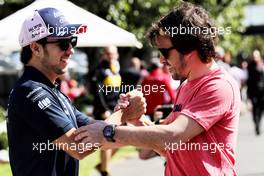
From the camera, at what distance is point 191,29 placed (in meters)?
3.36

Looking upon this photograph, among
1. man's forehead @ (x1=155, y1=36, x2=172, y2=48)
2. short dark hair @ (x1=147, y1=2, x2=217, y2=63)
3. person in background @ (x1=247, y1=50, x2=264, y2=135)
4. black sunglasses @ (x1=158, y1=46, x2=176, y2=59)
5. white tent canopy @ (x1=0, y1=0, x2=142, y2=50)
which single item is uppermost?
short dark hair @ (x1=147, y1=2, x2=217, y2=63)

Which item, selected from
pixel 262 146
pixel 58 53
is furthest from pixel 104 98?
pixel 58 53

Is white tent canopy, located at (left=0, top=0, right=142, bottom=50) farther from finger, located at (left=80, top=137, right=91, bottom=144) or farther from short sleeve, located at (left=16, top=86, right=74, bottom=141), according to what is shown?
finger, located at (left=80, top=137, right=91, bottom=144)

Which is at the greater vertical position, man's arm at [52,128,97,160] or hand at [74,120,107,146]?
hand at [74,120,107,146]

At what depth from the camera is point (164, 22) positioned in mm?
3443

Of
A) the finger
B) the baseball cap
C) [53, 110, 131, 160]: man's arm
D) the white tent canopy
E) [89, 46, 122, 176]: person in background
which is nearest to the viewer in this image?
the finger

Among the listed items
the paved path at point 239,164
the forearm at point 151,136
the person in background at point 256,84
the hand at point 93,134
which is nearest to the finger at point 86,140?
the hand at point 93,134

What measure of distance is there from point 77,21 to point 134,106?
273cm

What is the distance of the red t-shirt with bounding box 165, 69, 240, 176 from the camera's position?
3299 millimetres

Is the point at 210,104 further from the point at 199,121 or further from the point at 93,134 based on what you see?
the point at 93,134

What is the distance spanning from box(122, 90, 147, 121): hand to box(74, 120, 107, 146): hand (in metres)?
0.50

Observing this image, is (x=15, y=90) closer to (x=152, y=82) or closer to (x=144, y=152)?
(x=144, y=152)

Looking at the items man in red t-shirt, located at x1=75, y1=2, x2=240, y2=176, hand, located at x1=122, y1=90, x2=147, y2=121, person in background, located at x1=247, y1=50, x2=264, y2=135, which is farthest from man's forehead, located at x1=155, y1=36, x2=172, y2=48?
person in background, located at x1=247, y1=50, x2=264, y2=135

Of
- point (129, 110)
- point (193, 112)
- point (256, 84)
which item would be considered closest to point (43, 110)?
point (129, 110)
